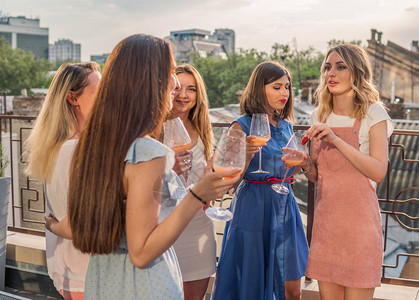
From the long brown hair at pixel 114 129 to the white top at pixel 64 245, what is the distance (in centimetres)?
37

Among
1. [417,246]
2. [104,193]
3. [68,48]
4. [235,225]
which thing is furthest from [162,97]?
[68,48]

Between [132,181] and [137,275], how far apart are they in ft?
1.04

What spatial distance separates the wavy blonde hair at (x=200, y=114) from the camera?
255 centimetres

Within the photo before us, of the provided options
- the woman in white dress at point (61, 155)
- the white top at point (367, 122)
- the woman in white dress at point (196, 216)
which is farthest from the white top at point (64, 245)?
the white top at point (367, 122)

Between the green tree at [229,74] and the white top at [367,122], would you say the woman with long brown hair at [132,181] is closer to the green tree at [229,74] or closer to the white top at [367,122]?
the white top at [367,122]

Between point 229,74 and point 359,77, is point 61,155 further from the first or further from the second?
point 229,74

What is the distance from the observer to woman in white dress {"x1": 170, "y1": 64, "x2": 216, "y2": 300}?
2362mm

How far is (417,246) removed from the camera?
1219cm

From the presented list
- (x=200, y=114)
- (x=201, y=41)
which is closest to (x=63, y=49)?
(x=201, y=41)

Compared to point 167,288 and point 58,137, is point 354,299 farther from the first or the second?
point 58,137

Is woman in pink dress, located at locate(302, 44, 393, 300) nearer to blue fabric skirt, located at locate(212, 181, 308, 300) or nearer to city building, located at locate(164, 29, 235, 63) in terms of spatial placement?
blue fabric skirt, located at locate(212, 181, 308, 300)

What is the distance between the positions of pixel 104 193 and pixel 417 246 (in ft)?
41.0

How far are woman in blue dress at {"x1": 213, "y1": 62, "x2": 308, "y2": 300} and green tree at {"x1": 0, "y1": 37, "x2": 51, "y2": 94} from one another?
64.5 metres

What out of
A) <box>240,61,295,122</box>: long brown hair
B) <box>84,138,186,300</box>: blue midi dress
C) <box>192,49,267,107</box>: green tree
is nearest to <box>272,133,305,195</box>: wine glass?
<box>240,61,295,122</box>: long brown hair
